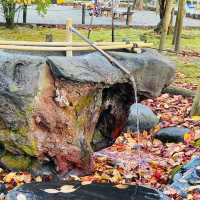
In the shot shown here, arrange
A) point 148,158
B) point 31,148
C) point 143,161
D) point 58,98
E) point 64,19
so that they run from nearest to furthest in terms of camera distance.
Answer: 1. point 58,98
2. point 31,148
3. point 143,161
4. point 148,158
5. point 64,19

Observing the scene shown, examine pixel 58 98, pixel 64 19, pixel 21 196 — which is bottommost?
pixel 64 19

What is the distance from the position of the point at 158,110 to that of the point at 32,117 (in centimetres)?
484

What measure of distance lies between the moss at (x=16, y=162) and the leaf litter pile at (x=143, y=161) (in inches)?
3.0

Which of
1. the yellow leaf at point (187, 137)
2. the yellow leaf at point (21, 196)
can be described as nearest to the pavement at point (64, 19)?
the yellow leaf at point (187, 137)

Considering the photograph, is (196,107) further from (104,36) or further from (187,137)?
(104,36)

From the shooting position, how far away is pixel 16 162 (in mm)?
5941

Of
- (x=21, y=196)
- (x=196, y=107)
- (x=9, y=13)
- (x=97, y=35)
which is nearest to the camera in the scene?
(x=21, y=196)

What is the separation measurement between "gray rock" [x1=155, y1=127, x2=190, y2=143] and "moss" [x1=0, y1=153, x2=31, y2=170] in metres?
2.82

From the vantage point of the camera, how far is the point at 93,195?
5180 millimetres

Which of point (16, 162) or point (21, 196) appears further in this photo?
point (16, 162)

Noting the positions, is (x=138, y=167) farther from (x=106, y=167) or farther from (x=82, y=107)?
(x=82, y=107)

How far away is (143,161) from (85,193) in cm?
196

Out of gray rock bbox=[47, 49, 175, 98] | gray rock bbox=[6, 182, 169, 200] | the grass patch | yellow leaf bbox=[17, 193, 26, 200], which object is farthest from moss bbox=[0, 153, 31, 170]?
the grass patch

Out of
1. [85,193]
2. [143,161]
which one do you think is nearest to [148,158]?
[143,161]
